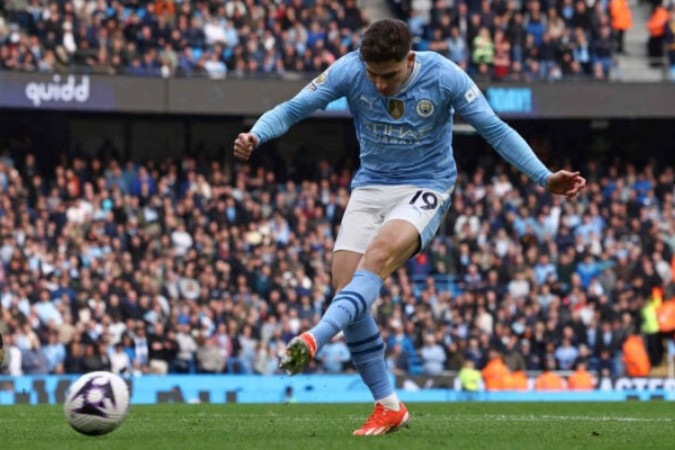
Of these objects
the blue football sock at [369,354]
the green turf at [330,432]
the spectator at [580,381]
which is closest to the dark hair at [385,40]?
the blue football sock at [369,354]

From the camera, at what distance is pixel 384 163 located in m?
9.20

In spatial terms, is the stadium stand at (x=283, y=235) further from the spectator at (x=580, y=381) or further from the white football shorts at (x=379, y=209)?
the white football shorts at (x=379, y=209)

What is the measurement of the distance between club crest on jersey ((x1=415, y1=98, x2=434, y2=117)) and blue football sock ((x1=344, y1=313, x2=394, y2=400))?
123 cm

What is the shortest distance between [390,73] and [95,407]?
8.20 feet

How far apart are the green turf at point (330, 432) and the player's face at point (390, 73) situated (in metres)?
2.00

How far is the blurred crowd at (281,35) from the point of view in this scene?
25438 millimetres

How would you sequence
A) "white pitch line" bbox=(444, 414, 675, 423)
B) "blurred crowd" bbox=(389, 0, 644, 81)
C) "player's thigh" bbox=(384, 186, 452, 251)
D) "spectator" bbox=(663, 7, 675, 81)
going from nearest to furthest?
"player's thigh" bbox=(384, 186, 452, 251) → "white pitch line" bbox=(444, 414, 675, 423) → "blurred crowd" bbox=(389, 0, 644, 81) → "spectator" bbox=(663, 7, 675, 81)

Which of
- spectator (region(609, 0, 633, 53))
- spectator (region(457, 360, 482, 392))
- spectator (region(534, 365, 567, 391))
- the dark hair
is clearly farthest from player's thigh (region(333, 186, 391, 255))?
spectator (region(609, 0, 633, 53))

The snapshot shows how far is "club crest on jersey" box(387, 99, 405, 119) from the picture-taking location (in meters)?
9.01

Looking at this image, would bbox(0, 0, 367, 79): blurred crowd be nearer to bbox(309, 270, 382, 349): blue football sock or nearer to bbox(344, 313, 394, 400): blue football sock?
bbox(344, 313, 394, 400): blue football sock

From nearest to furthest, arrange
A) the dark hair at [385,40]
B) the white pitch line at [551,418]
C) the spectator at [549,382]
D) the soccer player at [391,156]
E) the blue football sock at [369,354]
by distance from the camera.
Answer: the dark hair at [385,40]
the soccer player at [391,156]
the blue football sock at [369,354]
the white pitch line at [551,418]
the spectator at [549,382]

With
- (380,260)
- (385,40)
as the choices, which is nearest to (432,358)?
(380,260)

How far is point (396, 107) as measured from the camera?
902 centimetres

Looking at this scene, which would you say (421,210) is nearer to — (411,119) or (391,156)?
(391,156)
